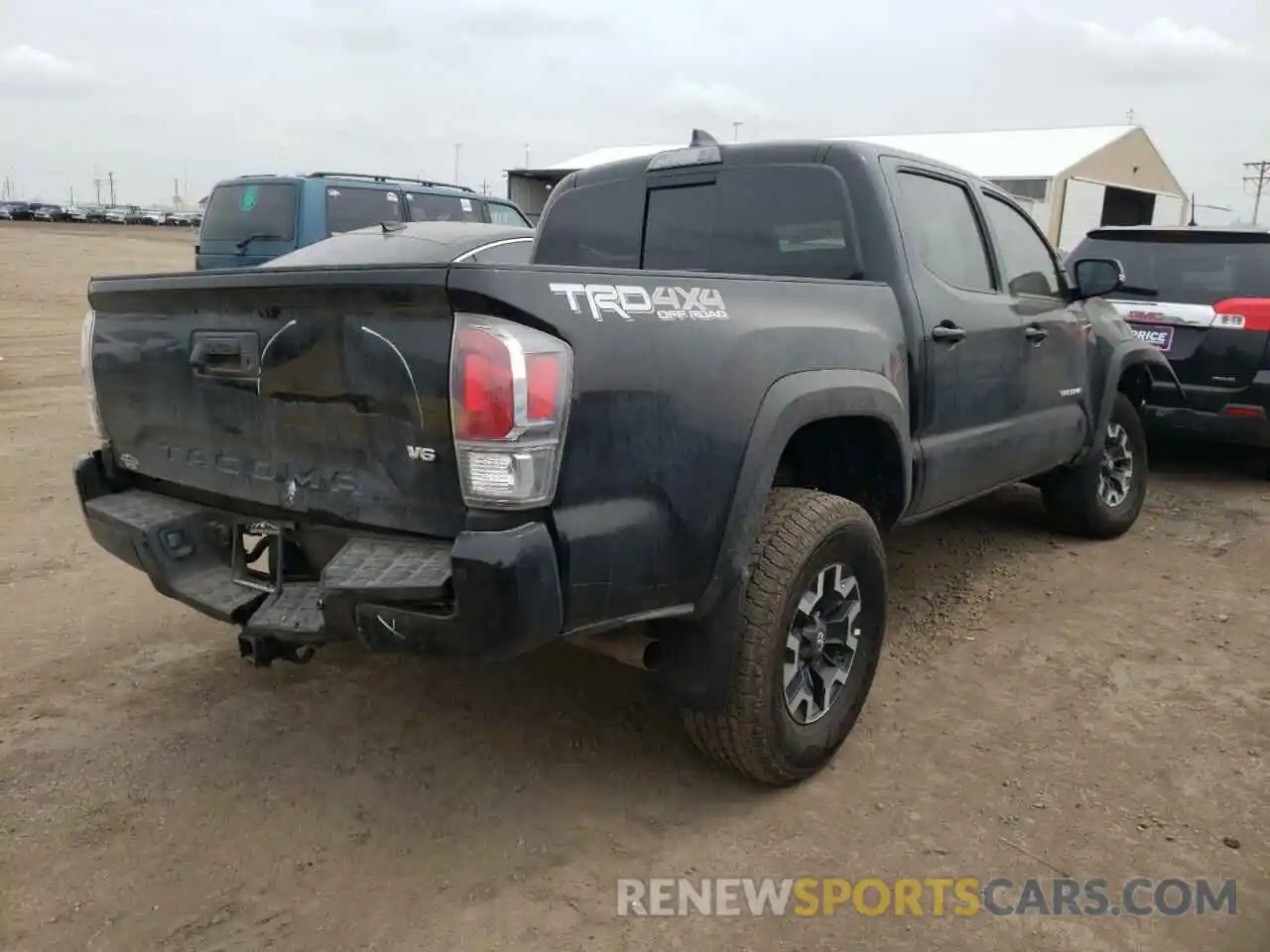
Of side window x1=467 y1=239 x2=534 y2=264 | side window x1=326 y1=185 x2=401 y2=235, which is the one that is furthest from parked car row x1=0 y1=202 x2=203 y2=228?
side window x1=467 y1=239 x2=534 y2=264

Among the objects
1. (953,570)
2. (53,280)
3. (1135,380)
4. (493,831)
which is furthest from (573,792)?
(53,280)

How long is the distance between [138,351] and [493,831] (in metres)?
1.75

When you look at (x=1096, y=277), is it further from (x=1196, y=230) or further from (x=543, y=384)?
(x=543, y=384)

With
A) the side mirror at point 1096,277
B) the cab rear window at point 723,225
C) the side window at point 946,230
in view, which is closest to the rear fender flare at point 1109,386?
the side mirror at point 1096,277

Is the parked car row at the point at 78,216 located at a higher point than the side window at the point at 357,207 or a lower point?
higher

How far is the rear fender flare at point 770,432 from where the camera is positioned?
254 centimetres

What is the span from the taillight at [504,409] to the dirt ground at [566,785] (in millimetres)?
1080

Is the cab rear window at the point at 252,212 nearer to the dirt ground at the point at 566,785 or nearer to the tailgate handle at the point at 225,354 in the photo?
the dirt ground at the point at 566,785

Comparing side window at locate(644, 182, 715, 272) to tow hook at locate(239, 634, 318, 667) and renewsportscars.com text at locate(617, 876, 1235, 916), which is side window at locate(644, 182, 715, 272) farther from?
renewsportscars.com text at locate(617, 876, 1235, 916)

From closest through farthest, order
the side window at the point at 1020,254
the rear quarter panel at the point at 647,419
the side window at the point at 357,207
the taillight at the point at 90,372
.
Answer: the rear quarter panel at the point at 647,419 < the taillight at the point at 90,372 < the side window at the point at 1020,254 < the side window at the point at 357,207

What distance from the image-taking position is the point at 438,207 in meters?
11.3

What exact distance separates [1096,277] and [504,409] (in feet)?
12.0

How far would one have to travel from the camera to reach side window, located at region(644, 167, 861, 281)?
345cm

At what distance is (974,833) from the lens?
2.72m
